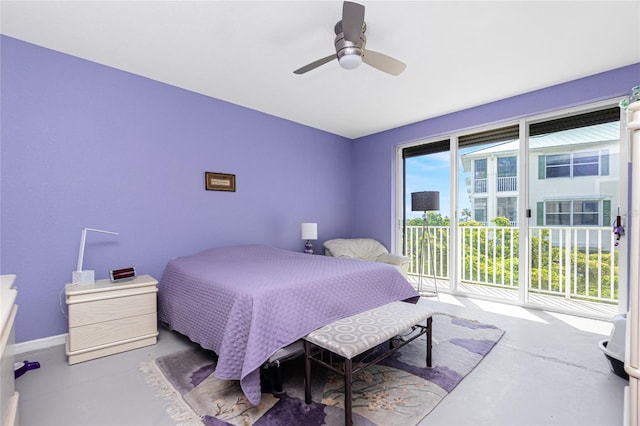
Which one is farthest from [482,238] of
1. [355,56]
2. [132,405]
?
[132,405]

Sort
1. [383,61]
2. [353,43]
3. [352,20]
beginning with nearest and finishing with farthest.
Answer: [352,20] < [353,43] < [383,61]

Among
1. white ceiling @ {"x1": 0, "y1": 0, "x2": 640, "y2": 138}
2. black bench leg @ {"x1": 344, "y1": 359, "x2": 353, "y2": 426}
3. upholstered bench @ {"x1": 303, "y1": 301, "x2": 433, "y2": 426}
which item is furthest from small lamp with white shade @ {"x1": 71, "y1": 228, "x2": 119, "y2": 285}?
black bench leg @ {"x1": 344, "y1": 359, "x2": 353, "y2": 426}

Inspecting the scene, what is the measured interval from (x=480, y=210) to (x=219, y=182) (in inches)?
132

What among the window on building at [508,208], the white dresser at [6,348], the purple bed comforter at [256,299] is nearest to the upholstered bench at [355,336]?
the purple bed comforter at [256,299]

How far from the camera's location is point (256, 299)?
5.65 ft

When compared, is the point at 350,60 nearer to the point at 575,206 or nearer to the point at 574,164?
the point at 574,164

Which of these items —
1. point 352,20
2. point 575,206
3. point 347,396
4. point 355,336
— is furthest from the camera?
point 575,206

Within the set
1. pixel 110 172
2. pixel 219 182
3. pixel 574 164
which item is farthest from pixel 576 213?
pixel 110 172

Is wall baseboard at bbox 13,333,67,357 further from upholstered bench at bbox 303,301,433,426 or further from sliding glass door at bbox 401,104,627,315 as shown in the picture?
sliding glass door at bbox 401,104,627,315

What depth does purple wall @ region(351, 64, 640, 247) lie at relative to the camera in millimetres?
2879

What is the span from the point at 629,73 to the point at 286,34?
3139 millimetres

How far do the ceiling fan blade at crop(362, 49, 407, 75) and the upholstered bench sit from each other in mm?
1745

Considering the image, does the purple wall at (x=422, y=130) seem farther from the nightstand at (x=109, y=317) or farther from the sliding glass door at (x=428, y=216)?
the nightstand at (x=109, y=317)

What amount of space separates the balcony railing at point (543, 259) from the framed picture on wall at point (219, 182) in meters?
2.97
